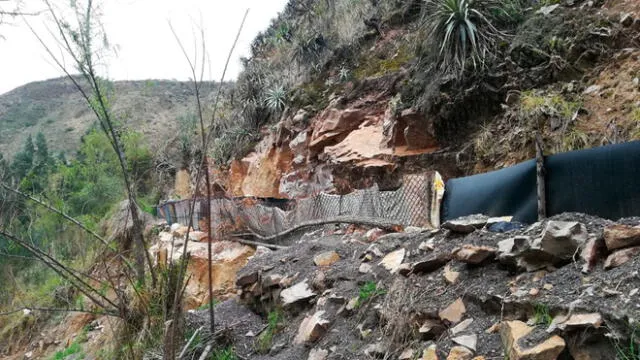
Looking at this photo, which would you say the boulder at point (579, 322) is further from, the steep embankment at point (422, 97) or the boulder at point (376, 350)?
the steep embankment at point (422, 97)

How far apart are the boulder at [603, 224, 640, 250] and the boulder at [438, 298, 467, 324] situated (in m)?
0.86

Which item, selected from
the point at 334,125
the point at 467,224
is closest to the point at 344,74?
the point at 334,125

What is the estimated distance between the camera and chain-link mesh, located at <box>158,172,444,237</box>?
205 inches

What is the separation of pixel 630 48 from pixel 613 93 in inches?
27.4

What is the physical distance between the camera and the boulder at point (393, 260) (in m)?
3.66

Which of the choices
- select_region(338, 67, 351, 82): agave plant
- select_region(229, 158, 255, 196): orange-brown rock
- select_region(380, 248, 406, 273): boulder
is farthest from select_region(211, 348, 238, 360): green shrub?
select_region(229, 158, 255, 196): orange-brown rock

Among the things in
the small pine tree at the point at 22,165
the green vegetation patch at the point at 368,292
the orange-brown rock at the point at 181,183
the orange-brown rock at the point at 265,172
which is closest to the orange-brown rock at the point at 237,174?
the orange-brown rock at the point at 265,172

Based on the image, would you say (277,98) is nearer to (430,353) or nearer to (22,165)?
(22,165)

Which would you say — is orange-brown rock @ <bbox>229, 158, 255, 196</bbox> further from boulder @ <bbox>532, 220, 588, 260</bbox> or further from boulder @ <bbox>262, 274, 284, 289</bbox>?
boulder @ <bbox>532, 220, 588, 260</bbox>

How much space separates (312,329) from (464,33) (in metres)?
5.44

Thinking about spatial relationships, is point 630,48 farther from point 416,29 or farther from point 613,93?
point 416,29

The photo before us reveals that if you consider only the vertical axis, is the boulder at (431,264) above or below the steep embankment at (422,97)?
below

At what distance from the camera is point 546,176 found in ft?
12.4

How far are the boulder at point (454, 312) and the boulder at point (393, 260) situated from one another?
905 millimetres
